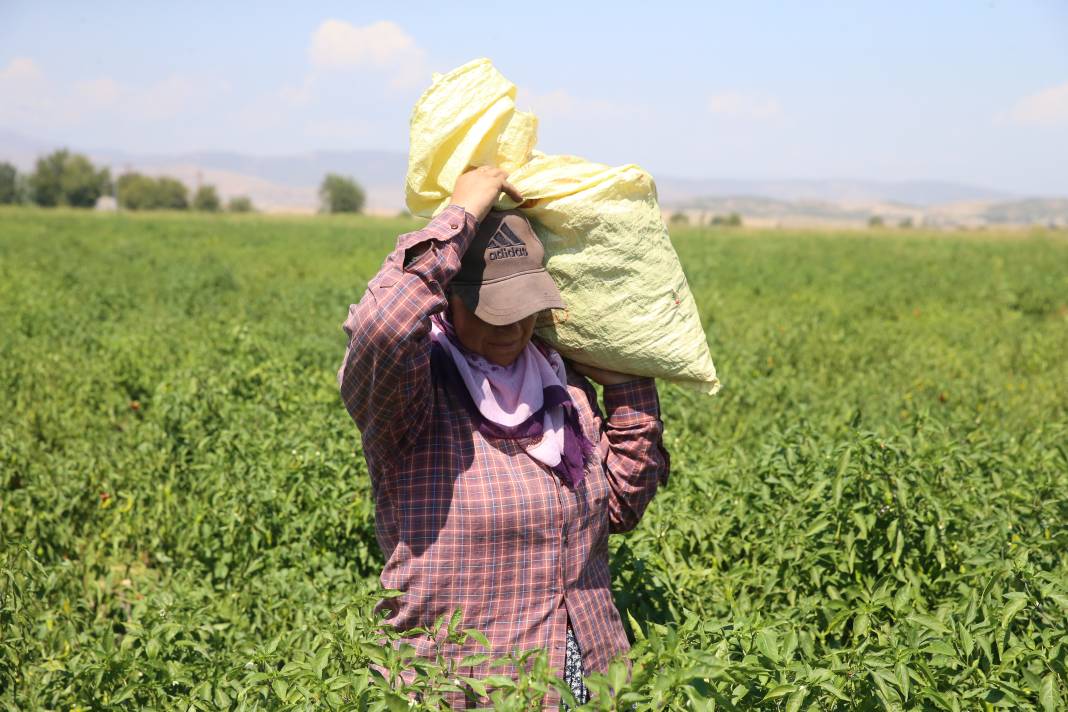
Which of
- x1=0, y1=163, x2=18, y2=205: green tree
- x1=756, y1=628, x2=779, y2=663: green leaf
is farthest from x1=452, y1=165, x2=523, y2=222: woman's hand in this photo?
x1=0, y1=163, x2=18, y2=205: green tree

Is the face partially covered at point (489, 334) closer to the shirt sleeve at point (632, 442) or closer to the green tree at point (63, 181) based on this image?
the shirt sleeve at point (632, 442)

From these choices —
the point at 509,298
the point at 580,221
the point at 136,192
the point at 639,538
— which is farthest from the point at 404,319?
the point at 136,192

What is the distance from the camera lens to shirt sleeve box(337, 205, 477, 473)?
171 centimetres

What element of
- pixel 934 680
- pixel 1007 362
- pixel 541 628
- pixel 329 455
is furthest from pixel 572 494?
pixel 1007 362

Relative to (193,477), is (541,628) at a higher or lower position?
higher

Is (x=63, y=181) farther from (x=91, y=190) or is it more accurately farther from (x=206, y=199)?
(x=206, y=199)

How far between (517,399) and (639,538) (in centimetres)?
174

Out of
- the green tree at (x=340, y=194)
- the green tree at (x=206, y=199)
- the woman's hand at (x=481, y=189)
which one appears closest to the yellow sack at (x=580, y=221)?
the woman's hand at (x=481, y=189)

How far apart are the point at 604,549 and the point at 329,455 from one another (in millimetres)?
2067

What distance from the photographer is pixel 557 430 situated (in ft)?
6.68

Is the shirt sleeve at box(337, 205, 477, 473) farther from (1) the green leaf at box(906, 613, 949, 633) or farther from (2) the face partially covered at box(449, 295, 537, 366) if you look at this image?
(1) the green leaf at box(906, 613, 949, 633)

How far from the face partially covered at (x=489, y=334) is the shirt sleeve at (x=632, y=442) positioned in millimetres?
317

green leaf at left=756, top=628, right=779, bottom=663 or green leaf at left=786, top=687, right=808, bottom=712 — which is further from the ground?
green leaf at left=756, top=628, right=779, bottom=663

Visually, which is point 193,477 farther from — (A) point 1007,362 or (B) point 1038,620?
(A) point 1007,362
